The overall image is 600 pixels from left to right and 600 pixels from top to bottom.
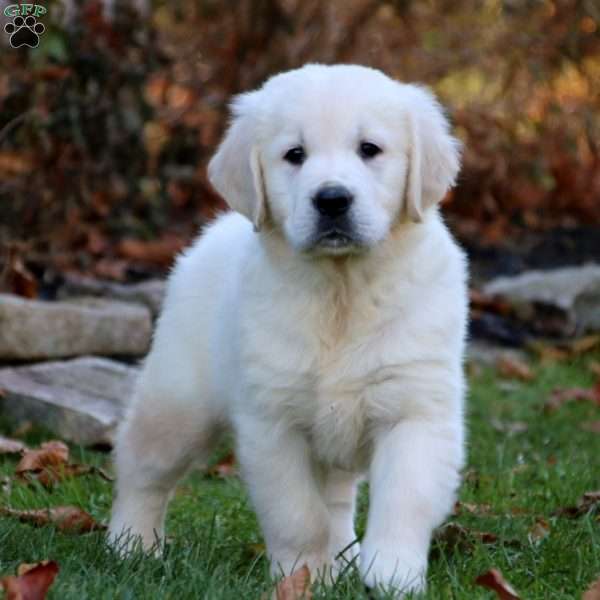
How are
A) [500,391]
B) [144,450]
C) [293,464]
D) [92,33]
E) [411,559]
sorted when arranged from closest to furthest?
1. [411,559]
2. [293,464]
3. [144,450]
4. [500,391]
5. [92,33]

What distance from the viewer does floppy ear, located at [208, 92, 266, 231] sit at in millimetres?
3523

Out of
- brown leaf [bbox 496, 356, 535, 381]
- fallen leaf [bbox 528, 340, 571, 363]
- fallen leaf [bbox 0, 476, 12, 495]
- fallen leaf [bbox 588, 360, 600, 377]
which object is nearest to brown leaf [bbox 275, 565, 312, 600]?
fallen leaf [bbox 0, 476, 12, 495]

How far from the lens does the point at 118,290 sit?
665 cm

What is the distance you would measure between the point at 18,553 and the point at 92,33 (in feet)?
14.1

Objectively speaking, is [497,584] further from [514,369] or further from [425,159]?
[514,369]

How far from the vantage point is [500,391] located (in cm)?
635

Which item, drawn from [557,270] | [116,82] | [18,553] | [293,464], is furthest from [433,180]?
[557,270]

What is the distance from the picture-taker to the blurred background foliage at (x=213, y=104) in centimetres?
700

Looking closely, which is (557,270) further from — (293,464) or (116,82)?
(293,464)

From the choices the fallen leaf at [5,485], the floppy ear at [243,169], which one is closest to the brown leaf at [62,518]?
the fallen leaf at [5,485]

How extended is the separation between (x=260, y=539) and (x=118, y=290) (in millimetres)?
3078

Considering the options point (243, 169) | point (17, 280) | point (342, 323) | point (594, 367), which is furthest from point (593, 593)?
point (594, 367)

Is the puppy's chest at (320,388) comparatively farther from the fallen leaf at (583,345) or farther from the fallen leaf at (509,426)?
the fallen leaf at (583,345)

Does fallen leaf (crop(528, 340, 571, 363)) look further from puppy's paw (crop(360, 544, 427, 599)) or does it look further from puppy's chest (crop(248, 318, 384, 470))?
puppy's paw (crop(360, 544, 427, 599))
